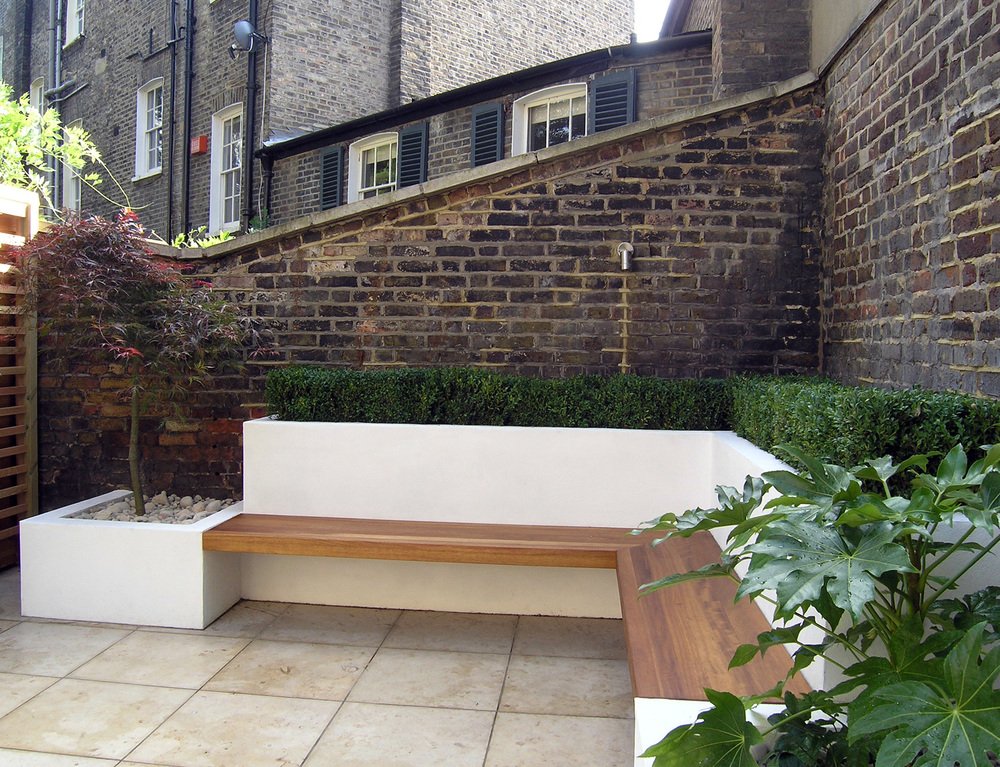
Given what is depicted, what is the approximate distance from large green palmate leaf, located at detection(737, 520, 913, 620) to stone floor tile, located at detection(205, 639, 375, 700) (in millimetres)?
2411

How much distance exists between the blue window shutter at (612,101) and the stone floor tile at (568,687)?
5.85 meters

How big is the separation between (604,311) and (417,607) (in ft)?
7.13

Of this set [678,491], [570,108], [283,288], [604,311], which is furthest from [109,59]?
[678,491]

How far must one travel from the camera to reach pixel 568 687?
3414 millimetres

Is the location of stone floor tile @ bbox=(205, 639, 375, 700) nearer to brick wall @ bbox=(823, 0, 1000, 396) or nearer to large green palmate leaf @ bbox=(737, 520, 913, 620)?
large green palmate leaf @ bbox=(737, 520, 913, 620)

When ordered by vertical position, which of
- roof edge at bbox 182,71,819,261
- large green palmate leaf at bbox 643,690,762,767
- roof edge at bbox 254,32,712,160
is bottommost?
large green palmate leaf at bbox 643,690,762,767

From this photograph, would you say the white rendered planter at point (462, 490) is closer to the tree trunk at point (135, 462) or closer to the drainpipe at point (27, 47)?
the tree trunk at point (135, 462)

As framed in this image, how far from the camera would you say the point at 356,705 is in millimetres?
3225

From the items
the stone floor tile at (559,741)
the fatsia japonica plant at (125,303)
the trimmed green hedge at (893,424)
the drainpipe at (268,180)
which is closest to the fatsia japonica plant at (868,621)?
the trimmed green hedge at (893,424)

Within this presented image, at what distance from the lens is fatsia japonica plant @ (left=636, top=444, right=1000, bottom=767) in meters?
1.30

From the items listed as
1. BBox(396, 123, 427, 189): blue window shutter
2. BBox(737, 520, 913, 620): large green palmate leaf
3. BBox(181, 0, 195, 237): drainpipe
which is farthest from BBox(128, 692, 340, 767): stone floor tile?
BBox(181, 0, 195, 237): drainpipe

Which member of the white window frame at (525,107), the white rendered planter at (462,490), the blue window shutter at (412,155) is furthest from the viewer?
the blue window shutter at (412,155)

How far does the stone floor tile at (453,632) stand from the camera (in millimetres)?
3887

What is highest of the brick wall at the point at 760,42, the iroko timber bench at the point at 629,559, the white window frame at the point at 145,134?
the white window frame at the point at 145,134
